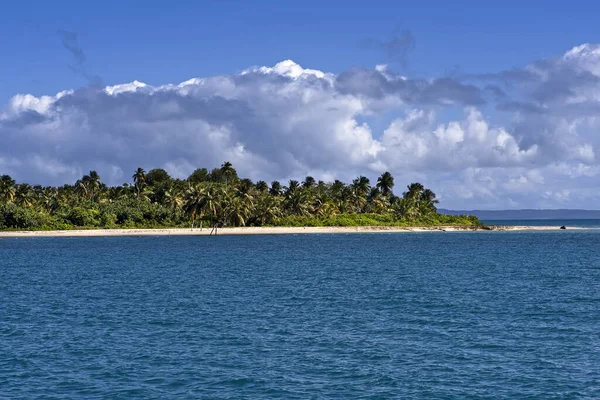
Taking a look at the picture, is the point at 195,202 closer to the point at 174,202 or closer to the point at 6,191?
the point at 174,202

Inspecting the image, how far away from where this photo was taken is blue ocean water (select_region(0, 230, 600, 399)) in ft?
83.2

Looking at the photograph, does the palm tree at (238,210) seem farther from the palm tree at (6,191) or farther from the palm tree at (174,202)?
the palm tree at (6,191)

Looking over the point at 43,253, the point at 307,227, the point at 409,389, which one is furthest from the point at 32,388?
the point at 307,227

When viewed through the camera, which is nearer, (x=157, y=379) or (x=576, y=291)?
(x=157, y=379)

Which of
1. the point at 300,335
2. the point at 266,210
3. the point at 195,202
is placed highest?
the point at 195,202

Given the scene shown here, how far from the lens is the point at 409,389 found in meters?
24.8

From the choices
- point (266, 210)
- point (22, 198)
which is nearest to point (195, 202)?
point (266, 210)

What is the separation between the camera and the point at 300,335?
3466 centimetres

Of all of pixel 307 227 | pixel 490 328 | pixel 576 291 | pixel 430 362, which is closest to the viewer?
pixel 430 362

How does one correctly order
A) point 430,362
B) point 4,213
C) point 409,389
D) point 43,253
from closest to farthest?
point 409,389 < point 430,362 < point 43,253 < point 4,213

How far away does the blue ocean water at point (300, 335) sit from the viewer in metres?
25.4

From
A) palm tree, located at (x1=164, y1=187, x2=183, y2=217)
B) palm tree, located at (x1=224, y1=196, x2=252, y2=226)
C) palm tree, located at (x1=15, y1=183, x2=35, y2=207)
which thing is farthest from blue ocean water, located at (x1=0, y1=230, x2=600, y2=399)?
palm tree, located at (x1=15, y1=183, x2=35, y2=207)

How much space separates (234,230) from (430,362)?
151603 millimetres

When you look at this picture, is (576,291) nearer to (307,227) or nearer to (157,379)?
(157,379)
